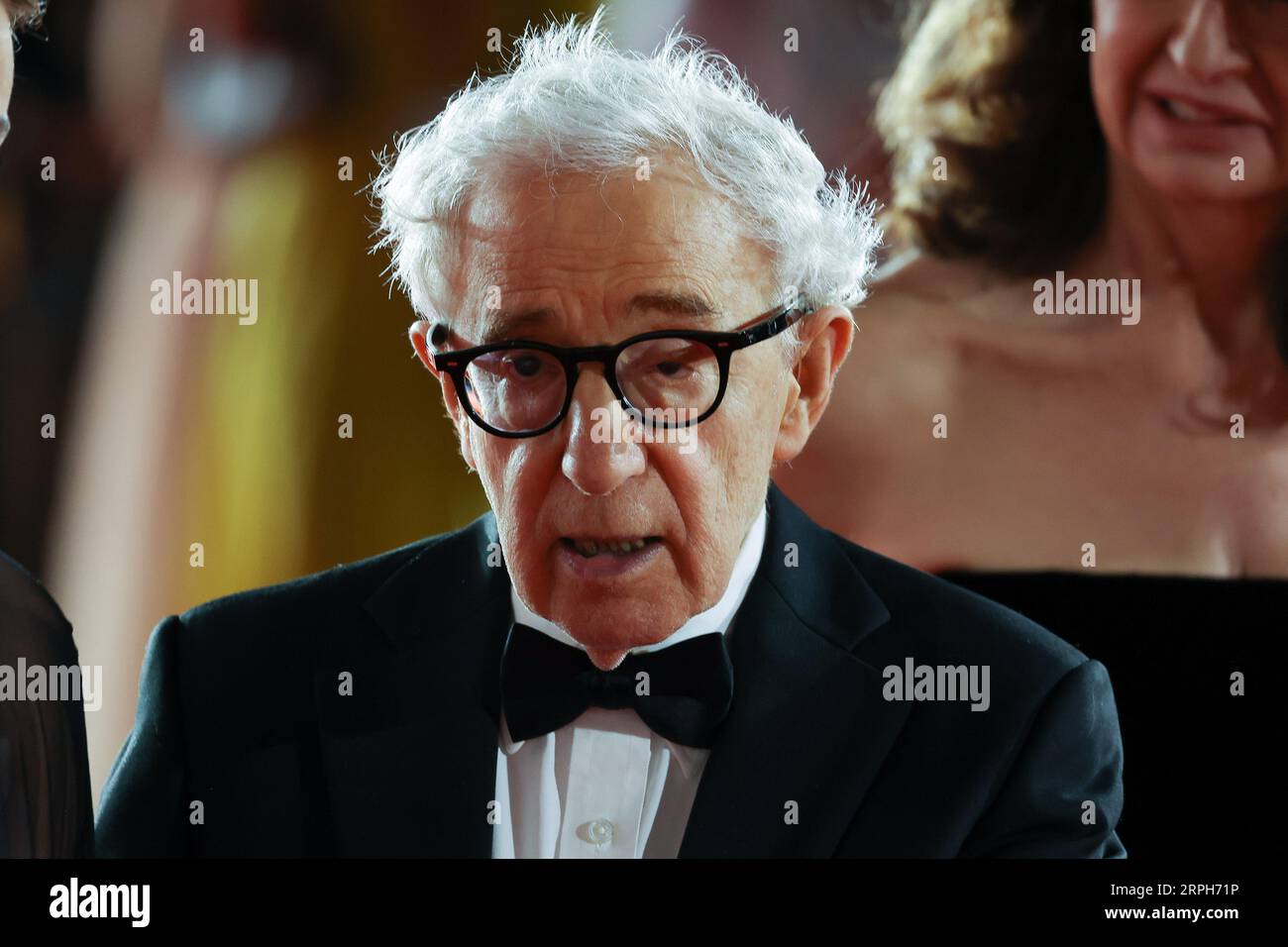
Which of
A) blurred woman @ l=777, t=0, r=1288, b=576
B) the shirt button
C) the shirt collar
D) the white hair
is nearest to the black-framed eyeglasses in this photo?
the white hair

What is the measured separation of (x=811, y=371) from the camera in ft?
5.79

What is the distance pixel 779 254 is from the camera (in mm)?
1674

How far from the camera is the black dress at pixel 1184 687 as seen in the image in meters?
2.00

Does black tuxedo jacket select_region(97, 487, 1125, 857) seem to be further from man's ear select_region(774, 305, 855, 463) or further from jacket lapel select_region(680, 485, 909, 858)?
man's ear select_region(774, 305, 855, 463)

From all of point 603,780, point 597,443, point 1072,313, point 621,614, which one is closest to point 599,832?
point 603,780

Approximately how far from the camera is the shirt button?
1765 millimetres

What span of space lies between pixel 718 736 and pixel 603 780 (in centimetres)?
18

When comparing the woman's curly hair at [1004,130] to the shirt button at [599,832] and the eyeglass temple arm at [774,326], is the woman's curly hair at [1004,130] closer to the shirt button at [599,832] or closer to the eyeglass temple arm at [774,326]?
the eyeglass temple arm at [774,326]

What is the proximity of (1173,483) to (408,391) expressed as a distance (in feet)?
4.12

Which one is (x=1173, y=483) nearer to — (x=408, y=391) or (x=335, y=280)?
(x=408, y=391)

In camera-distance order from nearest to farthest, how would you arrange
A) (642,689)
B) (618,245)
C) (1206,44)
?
(618,245) → (642,689) → (1206,44)

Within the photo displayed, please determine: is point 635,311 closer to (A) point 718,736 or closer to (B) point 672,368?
(B) point 672,368
